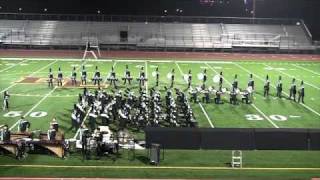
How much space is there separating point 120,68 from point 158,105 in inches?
611

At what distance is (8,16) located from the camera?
50.9m

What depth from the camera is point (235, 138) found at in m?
14.6

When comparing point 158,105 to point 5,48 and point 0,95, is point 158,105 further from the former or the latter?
point 5,48

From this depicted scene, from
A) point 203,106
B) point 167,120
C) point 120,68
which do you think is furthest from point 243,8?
point 167,120

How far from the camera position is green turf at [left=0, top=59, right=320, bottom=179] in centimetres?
1276

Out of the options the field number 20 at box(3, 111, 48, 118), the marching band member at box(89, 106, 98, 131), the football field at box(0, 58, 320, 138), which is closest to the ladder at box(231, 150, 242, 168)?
the football field at box(0, 58, 320, 138)

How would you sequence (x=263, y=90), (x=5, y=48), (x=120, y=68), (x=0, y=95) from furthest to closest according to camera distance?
1. (x=5, y=48)
2. (x=120, y=68)
3. (x=263, y=90)
4. (x=0, y=95)

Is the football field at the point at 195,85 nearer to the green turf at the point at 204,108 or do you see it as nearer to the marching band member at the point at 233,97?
the green turf at the point at 204,108

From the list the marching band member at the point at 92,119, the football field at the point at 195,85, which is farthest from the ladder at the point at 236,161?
the marching band member at the point at 92,119

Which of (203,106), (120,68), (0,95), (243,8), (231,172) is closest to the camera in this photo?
(231,172)

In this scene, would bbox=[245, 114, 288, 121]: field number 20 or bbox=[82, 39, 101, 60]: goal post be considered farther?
bbox=[82, 39, 101, 60]: goal post

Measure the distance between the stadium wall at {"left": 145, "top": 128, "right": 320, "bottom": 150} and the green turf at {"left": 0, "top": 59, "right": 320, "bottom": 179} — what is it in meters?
0.27

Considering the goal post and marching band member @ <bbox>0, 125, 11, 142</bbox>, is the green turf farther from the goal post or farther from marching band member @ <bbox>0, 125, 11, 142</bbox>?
the goal post

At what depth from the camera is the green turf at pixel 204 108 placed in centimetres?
1276
